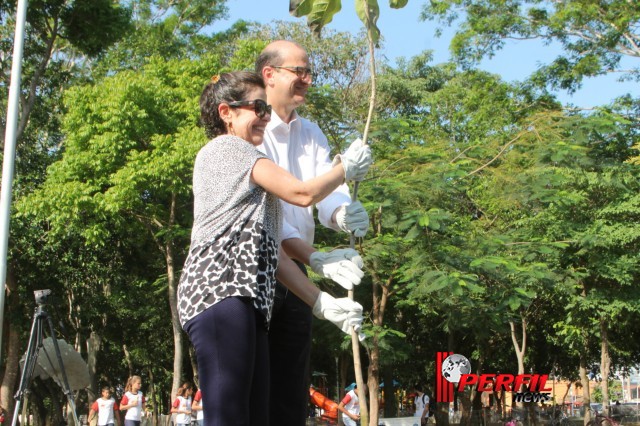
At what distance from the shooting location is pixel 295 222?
3.19m

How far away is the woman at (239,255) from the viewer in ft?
8.36

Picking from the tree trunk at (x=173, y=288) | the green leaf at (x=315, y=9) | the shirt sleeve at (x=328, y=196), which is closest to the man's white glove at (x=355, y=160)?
the shirt sleeve at (x=328, y=196)

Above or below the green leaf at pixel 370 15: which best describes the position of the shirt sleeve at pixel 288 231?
below

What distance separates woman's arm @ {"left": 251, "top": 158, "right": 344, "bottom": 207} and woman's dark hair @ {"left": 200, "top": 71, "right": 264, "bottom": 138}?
0.27 m

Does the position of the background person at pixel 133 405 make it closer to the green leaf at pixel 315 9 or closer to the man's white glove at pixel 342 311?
the green leaf at pixel 315 9

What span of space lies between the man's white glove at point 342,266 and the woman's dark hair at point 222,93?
0.55m

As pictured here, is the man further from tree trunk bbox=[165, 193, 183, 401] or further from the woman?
tree trunk bbox=[165, 193, 183, 401]

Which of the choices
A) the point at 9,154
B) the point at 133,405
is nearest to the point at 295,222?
the point at 9,154

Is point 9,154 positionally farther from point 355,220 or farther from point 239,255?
point 239,255

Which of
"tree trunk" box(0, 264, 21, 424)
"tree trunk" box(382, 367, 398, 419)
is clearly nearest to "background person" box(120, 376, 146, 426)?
"tree trunk" box(0, 264, 21, 424)

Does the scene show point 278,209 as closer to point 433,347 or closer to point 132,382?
point 132,382

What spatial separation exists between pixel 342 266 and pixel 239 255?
16.5 inches

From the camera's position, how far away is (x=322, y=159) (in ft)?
10.9

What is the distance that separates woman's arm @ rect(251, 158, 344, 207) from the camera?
2.68 meters
